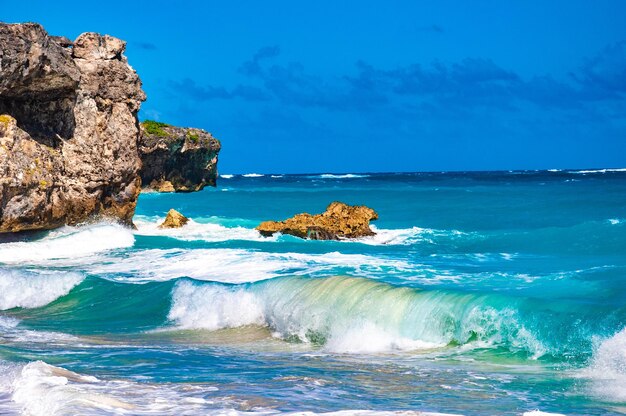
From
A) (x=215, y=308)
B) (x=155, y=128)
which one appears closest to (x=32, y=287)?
(x=215, y=308)

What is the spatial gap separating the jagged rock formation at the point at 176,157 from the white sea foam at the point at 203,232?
26.4 meters

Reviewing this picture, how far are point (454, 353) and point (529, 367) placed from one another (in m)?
1.15

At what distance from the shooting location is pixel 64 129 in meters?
23.5

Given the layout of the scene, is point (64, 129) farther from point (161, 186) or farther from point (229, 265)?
point (161, 186)

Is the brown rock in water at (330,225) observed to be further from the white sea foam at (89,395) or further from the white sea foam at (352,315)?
the white sea foam at (89,395)

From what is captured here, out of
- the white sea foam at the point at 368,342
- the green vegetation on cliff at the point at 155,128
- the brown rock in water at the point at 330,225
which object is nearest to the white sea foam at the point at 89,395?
the white sea foam at the point at 368,342

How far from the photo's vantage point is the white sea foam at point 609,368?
802 centimetres

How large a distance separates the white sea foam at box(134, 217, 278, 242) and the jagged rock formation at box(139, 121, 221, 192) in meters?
26.4

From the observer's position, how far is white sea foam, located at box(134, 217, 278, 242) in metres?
26.6

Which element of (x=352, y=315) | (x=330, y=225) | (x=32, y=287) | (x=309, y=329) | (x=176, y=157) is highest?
(x=176, y=157)

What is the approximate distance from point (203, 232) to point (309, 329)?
17160 millimetres

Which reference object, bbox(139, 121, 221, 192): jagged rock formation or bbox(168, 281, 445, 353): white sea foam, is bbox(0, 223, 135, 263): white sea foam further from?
bbox(139, 121, 221, 192): jagged rock formation

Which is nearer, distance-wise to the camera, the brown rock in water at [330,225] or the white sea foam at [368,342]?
the white sea foam at [368,342]

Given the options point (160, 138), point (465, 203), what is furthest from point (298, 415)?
point (160, 138)
